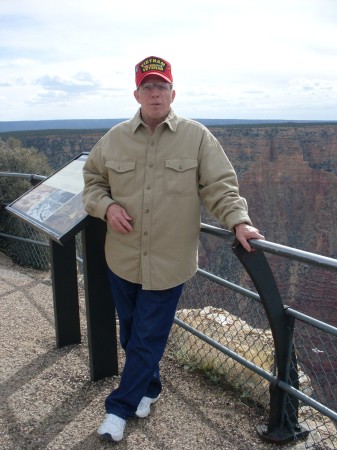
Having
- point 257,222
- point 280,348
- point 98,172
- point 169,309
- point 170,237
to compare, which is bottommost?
point 257,222

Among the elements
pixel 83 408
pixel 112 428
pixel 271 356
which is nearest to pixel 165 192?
pixel 112 428

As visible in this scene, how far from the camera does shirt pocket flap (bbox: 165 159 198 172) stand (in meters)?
2.65

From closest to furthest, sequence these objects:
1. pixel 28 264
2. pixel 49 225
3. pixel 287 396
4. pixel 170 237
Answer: pixel 170 237
pixel 287 396
pixel 49 225
pixel 28 264

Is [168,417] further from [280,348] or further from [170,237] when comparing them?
[170,237]

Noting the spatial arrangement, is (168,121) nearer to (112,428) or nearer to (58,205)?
(58,205)

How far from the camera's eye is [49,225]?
329 cm

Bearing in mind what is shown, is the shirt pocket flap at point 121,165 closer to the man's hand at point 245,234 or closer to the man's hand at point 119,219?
the man's hand at point 119,219

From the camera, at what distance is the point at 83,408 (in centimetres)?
317

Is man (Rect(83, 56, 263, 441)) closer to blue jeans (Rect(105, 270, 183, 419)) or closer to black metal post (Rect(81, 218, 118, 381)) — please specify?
blue jeans (Rect(105, 270, 183, 419))

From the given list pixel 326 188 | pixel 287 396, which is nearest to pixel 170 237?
pixel 287 396

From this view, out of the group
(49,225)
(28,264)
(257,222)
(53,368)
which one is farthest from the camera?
(257,222)

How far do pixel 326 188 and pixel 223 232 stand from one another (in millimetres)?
38017

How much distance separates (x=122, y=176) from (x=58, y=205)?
2.88 feet

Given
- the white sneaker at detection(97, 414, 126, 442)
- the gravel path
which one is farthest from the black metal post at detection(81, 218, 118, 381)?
the white sneaker at detection(97, 414, 126, 442)
